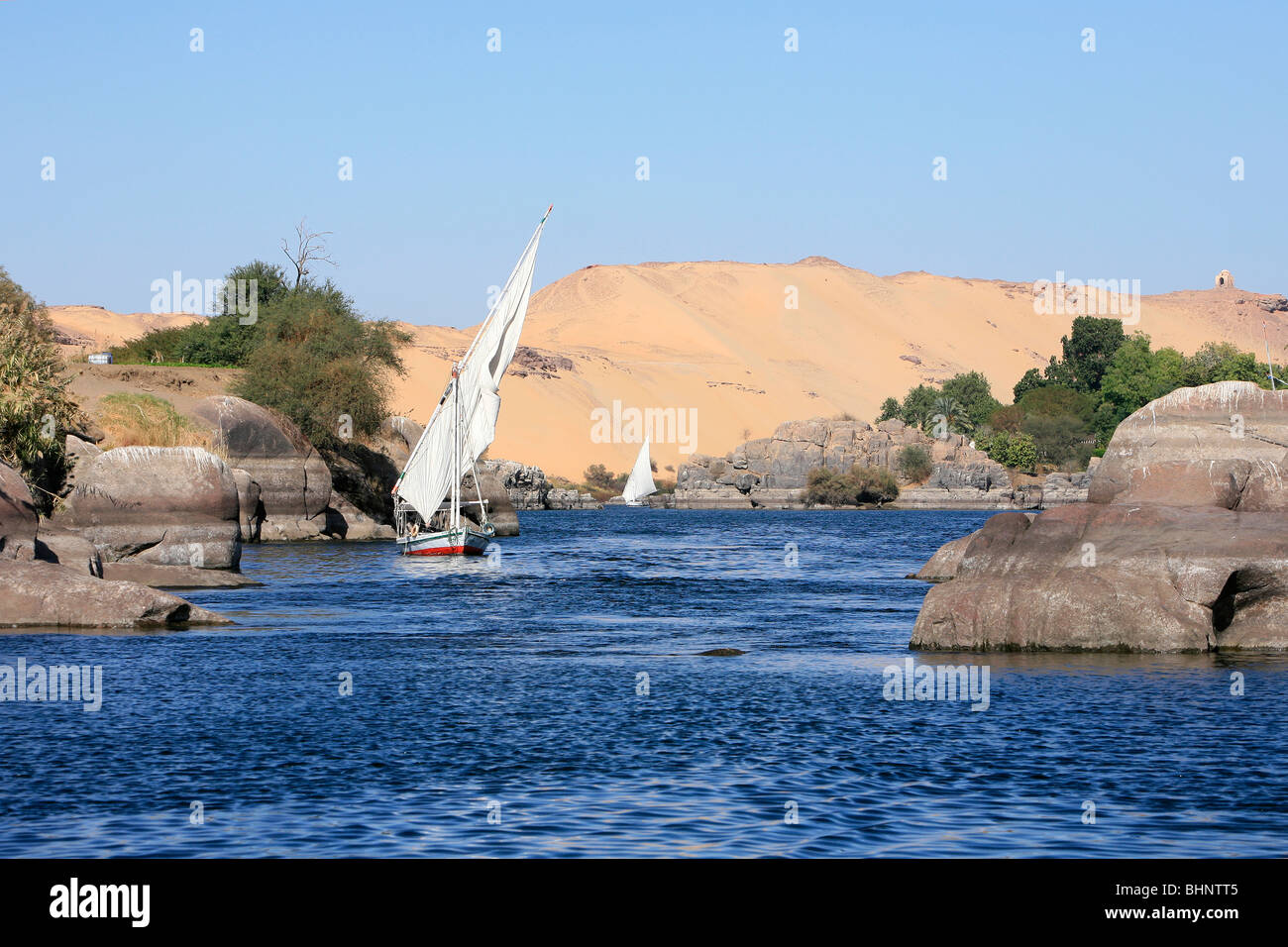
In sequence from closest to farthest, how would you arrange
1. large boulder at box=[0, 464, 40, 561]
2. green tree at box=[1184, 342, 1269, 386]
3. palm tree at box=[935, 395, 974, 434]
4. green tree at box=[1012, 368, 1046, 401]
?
large boulder at box=[0, 464, 40, 561]
green tree at box=[1184, 342, 1269, 386]
palm tree at box=[935, 395, 974, 434]
green tree at box=[1012, 368, 1046, 401]

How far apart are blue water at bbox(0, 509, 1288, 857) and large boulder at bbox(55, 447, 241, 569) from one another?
36.9 feet

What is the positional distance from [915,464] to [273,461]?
295ft

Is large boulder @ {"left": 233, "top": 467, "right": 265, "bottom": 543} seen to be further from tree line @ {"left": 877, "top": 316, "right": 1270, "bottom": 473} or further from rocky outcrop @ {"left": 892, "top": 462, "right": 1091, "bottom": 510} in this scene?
tree line @ {"left": 877, "top": 316, "right": 1270, "bottom": 473}

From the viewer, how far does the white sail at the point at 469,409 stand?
57.6 m

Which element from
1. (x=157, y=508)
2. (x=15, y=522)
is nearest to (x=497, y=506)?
(x=157, y=508)

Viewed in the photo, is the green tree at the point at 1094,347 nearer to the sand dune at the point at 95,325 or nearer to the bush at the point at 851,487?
the bush at the point at 851,487

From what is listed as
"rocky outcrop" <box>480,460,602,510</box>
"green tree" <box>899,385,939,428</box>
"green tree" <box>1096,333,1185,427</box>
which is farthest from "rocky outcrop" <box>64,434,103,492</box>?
"green tree" <box>899,385,939,428</box>

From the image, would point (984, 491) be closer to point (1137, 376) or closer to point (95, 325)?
point (1137, 376)

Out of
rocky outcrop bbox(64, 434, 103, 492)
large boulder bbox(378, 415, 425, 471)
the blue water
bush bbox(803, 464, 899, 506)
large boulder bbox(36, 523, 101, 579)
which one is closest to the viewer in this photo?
the blue water

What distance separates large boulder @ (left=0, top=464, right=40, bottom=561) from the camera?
27.6m

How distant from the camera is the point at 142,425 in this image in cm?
4553

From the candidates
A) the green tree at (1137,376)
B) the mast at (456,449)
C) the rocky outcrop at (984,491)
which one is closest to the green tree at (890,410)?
the green tree at (1137,376)
